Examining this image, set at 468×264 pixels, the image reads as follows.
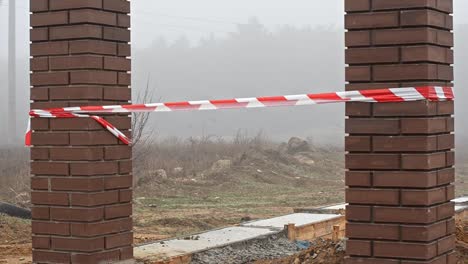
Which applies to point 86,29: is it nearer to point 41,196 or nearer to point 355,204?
point 41,196

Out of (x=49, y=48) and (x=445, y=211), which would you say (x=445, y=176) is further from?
(x=49, y=48)

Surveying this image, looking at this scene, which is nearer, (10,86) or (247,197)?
(247,197)

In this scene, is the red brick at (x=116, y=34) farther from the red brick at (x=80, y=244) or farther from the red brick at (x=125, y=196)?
the red brick at (x=80, y=244)

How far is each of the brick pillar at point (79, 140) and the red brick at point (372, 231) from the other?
196 centimetres

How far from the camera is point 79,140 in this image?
5.44 m

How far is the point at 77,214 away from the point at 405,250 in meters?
2.40

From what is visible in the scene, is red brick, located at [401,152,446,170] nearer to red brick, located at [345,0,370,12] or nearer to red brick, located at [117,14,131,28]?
red brick, located at [345,0,370,12]

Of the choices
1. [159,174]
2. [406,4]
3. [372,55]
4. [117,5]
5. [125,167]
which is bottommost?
[159,174]

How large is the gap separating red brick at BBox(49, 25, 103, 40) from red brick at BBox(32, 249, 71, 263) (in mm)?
1554

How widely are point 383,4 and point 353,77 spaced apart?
1.43ft

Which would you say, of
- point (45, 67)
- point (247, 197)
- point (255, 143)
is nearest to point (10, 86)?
point (255, 143)

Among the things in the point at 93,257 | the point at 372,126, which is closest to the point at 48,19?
the point at 93,257

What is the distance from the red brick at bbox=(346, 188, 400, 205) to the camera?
13.8 feet

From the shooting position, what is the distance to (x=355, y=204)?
14.2 feet
